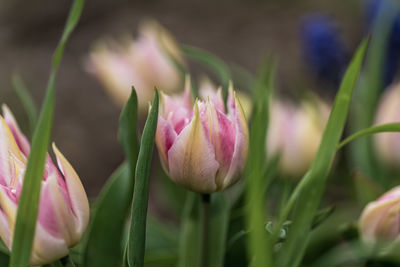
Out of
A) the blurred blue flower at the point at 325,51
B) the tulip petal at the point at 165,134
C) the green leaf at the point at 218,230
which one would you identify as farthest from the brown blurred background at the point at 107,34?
the tulip petal at the point at 165,134

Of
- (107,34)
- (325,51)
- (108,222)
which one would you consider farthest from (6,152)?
(107,34)

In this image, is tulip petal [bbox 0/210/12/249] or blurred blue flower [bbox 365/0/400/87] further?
blurred blue flower [bbox 365/0/400/87]

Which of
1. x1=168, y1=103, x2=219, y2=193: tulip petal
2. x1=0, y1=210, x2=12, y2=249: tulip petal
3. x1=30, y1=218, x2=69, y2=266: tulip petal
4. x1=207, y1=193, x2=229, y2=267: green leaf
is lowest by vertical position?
x1=207, y1=193, x2=229, y2=267: green leaf

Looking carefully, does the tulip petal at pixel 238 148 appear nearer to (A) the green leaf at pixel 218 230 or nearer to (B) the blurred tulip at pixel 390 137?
(A) the green leaf at pixel 218 230

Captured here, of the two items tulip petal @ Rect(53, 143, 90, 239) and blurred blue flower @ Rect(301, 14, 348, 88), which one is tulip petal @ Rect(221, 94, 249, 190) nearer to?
tulip petal @ Rect(53, 143, 90, 239)

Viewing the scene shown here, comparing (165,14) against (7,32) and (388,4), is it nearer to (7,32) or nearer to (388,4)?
(7,32)

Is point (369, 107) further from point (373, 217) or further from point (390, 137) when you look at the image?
point (373, 217)

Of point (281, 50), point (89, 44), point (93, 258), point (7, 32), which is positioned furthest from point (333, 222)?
point (7, 32)

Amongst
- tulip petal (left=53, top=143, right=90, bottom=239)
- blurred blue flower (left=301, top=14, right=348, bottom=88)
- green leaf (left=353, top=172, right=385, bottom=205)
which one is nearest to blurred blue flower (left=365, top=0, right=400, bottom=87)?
blurred blue flower (left=301, top=14, right=348, bottom=88)
